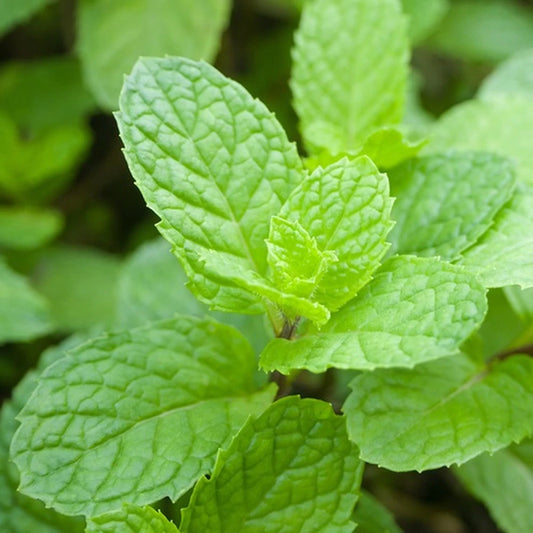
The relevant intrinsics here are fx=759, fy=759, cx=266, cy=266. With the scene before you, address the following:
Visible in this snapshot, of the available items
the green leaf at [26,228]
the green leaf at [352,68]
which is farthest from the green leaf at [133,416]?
the green leaf at [26,228]

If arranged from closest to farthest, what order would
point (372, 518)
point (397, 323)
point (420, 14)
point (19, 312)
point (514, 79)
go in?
point (397, 323)
point (372, 518)
point (19, 312)
point (514, 79)
point (420, 14)

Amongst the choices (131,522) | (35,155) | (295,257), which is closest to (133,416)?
(131,522)

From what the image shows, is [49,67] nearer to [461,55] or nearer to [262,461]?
[461,55]

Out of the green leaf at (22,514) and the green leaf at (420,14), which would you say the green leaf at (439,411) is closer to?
the green leaf at (22,514)

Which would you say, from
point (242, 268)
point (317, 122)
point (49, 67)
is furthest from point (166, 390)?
point (49, 67)

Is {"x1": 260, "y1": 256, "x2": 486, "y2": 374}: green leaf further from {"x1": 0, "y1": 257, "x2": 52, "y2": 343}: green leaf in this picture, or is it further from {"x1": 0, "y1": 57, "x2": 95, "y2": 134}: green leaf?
{"x1": 0, "y1": 57, "x2": 95, "y2": 134}: green leaf

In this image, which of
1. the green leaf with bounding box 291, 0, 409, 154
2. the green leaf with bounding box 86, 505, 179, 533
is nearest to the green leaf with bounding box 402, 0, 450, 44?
the green leaf with bounding box 291, 0, 409, 154

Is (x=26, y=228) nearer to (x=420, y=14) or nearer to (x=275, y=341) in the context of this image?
(x=275, y=341)

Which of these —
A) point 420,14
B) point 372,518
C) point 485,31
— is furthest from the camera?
point 485,31
